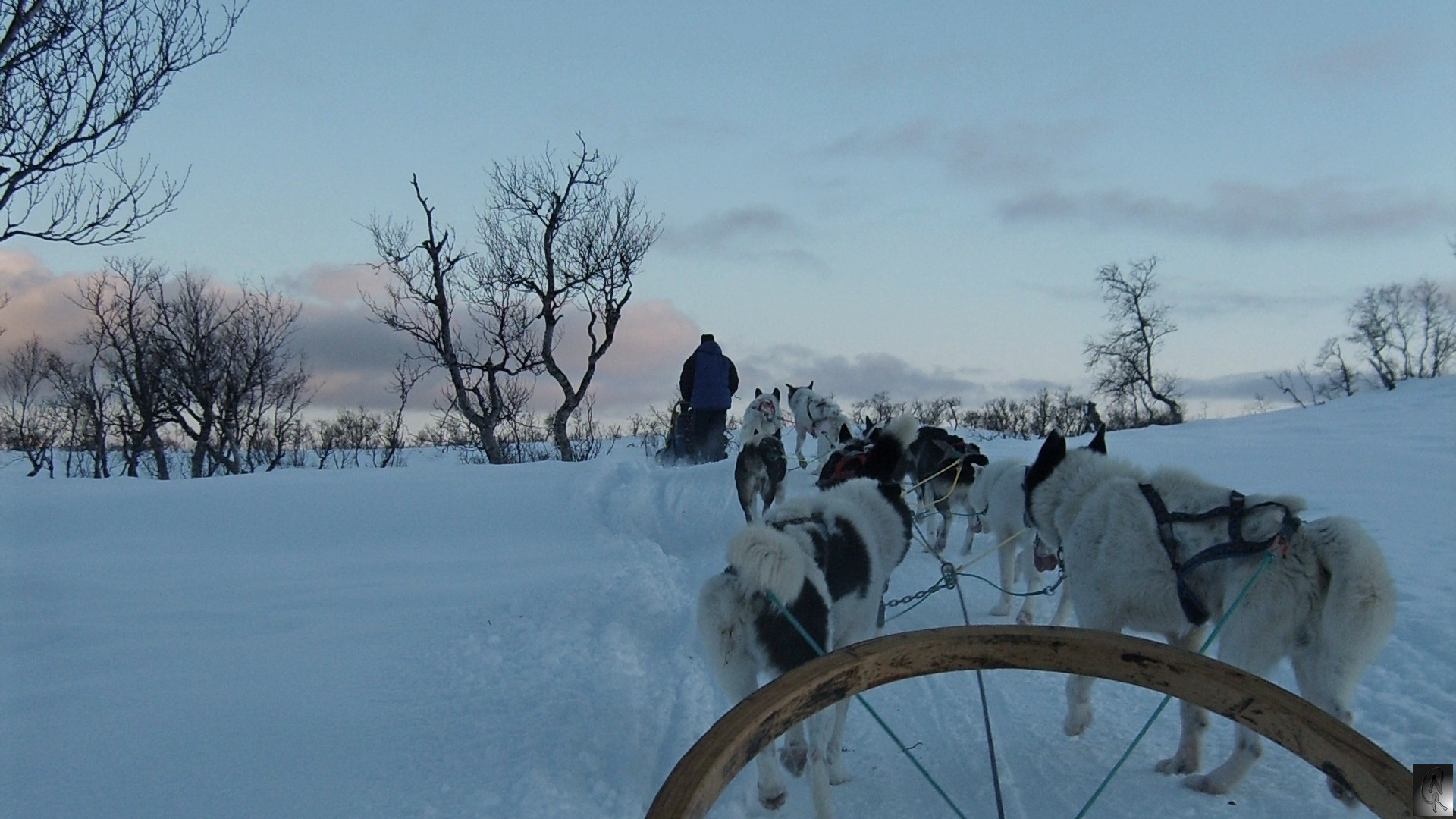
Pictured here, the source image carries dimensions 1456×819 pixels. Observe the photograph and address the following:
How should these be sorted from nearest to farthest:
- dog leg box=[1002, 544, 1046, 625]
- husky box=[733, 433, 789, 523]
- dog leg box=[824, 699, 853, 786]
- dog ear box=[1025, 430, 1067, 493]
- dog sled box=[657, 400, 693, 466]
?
dog leg box=[824, 699, 853, 786], dog ear box=[1025, 430, 1067, 493], dog leg box=[1002, 544, 1046, 625], husky box=[733, 433, 789, 523], dog sled box=[657, 400, 693, 466]

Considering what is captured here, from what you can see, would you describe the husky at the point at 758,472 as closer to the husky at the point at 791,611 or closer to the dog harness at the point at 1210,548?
the husky at the point at 791,611

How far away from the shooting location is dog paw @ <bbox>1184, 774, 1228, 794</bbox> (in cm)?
327

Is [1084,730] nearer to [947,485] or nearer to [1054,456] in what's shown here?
[1054,456]

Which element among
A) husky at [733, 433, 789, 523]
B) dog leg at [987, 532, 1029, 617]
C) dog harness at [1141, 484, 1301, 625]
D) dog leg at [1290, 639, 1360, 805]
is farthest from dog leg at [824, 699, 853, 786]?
husky at [733, 433, 789, 523]

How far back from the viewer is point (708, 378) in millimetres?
14406

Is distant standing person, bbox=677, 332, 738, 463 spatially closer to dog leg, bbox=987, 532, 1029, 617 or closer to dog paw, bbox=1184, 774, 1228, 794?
dog leg, bbox=987, 532, 1029, 617

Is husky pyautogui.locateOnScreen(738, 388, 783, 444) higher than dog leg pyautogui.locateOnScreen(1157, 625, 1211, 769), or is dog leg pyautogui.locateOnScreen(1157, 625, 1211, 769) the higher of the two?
husky pyautogui.locateOnScreen(738, 388, 783, 444)

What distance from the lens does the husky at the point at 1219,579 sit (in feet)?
9.53

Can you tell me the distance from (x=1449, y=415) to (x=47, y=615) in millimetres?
17463

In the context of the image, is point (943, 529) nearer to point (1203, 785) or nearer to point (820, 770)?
point (1203, 785)

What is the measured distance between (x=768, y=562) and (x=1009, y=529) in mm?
3785

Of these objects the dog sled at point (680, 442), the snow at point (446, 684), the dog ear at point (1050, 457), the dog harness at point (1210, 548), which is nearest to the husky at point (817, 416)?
the dog sled at point (680, 442)

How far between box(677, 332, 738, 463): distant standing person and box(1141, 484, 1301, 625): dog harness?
1086cm

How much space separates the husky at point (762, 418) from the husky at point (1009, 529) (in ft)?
13.7
